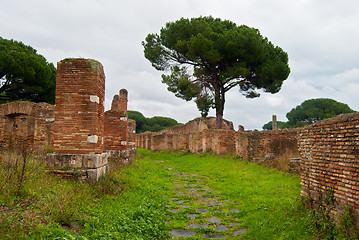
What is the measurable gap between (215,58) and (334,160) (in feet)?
62.8

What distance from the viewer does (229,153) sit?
17484 millimetres

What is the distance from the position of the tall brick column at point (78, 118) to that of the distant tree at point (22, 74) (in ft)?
66.1

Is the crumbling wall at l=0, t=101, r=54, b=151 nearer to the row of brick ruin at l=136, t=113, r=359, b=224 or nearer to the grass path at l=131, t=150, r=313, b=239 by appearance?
the grass path at l=131, t=150, r=313, b=239

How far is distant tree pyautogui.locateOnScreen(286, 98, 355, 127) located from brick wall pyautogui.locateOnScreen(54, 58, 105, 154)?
46837 millimetres

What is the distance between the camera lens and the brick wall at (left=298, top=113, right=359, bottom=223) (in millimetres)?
4137

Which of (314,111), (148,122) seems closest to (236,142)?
(314,111)

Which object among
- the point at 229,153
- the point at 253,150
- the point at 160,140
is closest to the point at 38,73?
the point at 160,140

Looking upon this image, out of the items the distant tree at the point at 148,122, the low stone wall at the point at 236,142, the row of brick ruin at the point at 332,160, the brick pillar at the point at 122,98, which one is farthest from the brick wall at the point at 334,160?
the distant tree at the point at 148,122

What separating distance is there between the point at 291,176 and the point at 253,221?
492cm

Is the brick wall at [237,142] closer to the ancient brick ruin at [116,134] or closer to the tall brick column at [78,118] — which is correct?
the ancient brick ruin at [116,134]

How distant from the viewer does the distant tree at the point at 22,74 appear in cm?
2325

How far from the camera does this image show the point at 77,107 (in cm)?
678

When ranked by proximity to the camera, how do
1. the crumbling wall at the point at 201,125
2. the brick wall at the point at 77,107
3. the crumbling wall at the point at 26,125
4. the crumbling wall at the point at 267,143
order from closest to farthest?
1. the brick wall at the point at 77,107
2. the crumbling wall at the point at 26,125
3. the crumbling wall at the point at 267,143
4. the crumbling wall at the point at 201,125

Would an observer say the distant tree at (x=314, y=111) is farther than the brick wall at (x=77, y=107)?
Yes
